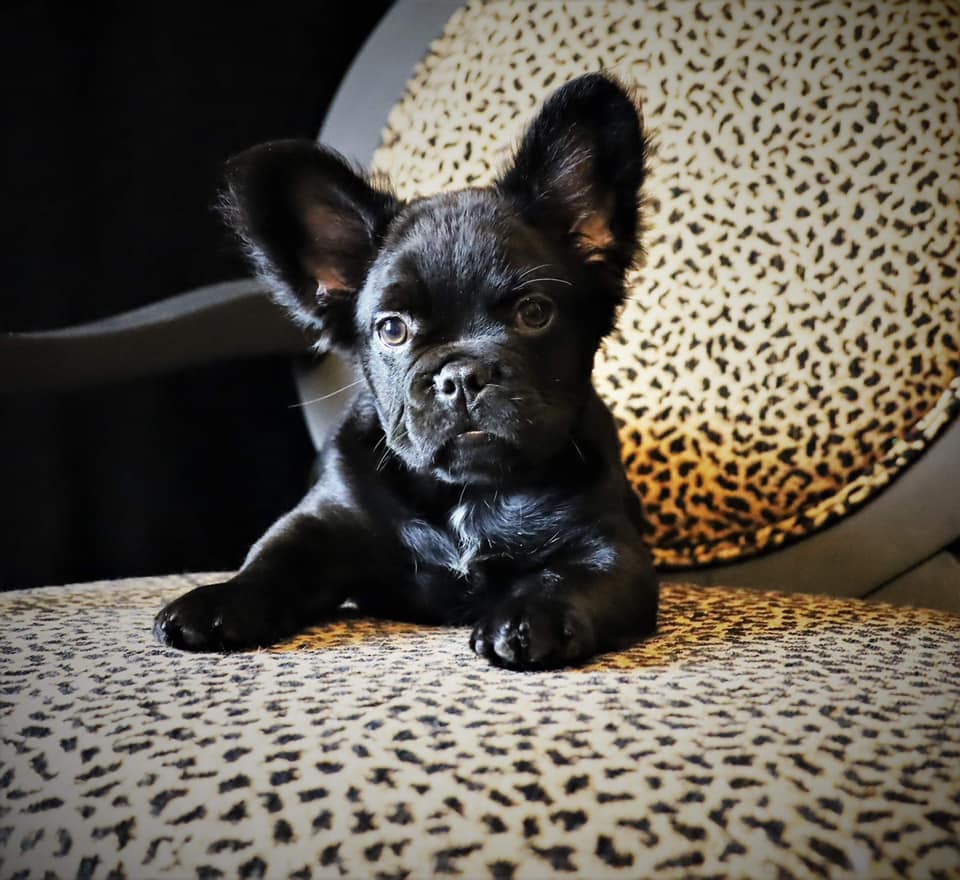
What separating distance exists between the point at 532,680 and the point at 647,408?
30.0 inches

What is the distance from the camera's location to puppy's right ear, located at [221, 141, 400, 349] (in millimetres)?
1147

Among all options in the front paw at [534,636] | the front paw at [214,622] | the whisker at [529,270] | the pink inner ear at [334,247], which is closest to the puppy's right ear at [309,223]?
the pink inner ear at [334,247]

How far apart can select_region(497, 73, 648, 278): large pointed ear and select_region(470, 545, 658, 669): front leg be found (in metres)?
0.43

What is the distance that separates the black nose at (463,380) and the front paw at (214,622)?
1.01ft

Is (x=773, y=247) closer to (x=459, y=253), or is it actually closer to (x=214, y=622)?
(x=459, y=253)

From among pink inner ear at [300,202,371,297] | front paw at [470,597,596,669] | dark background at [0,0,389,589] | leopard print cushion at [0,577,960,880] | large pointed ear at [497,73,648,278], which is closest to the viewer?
leopard print cushion at [0,577,960,880]

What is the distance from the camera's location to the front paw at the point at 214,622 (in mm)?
860

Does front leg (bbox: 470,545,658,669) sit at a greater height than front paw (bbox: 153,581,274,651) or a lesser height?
lesser

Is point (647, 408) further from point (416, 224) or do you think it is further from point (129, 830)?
point (129, 830)

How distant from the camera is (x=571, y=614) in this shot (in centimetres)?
85

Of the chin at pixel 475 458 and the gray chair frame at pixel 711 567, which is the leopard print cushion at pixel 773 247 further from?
the chin at pixel 475 458

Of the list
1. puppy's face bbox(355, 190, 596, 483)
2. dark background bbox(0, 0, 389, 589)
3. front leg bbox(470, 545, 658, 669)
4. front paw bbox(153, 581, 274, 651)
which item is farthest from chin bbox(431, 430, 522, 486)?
dark background bbox(0, 0, 389, 589)

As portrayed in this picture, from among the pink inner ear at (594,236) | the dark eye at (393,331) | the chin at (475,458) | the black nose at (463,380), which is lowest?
the chin at (475,458)

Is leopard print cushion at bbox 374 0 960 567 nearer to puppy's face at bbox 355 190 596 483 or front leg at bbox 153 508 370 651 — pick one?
puppy's face at bbox 355 190 596 483
